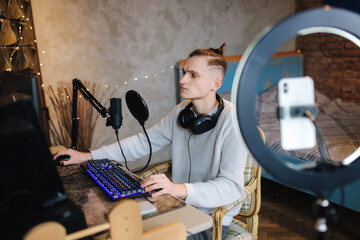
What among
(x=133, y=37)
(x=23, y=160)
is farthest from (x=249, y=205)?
(x=133, y=37)

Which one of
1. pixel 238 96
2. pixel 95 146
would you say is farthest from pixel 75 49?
pixel 238 96

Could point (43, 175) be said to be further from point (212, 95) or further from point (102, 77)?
point (102, 77)

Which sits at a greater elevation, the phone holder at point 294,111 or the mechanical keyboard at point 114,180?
the phone holder at point 294,111

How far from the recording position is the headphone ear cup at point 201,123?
4.48ft

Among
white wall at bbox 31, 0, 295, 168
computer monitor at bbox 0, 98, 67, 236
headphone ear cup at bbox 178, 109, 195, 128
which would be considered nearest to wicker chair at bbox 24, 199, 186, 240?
computer monitor at bbox 0, 98, 67, 236

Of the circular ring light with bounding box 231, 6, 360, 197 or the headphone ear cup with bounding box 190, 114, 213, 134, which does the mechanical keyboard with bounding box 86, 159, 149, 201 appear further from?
the circular ring light with bounding box 231, 6, 360, 197

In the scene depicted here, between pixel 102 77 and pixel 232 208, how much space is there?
→ 2366 millimetres

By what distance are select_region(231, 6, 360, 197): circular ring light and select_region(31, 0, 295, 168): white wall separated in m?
2.85

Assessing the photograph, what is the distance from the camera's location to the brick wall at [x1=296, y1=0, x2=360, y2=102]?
0.65 meters

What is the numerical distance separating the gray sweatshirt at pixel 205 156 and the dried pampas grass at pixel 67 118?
54.4 inches

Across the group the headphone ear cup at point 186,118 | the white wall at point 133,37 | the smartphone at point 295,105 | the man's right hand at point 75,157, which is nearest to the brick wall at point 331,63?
the smartphone at point 295,105

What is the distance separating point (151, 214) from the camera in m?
0.94

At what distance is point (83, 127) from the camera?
9.61 feet

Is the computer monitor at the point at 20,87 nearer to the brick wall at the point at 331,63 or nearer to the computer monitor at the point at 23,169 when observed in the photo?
the computer monitor at the point at 23,169
